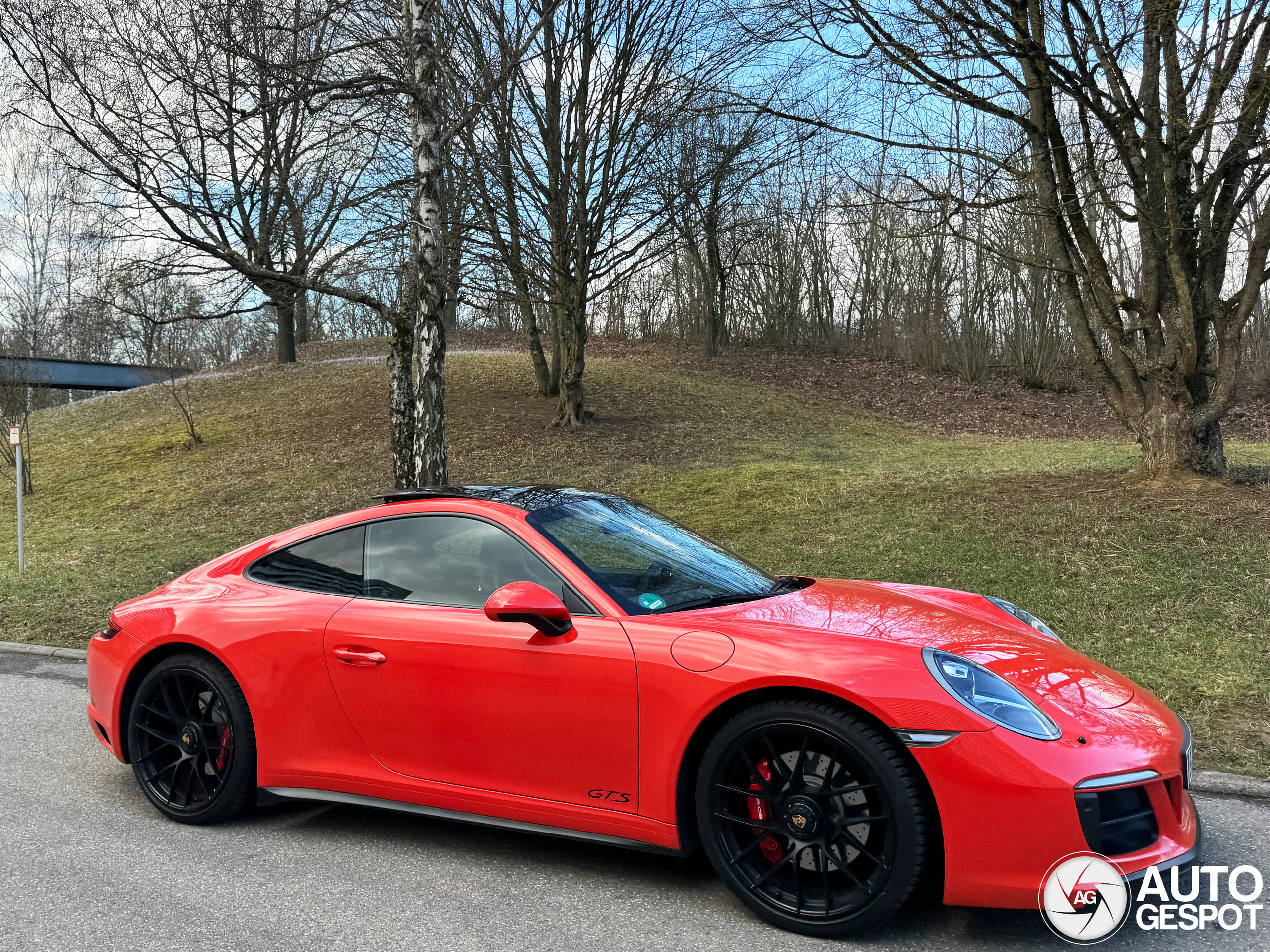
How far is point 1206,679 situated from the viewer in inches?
227

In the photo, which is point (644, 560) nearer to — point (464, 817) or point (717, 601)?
point (717, 601)

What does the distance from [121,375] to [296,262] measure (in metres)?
34.9

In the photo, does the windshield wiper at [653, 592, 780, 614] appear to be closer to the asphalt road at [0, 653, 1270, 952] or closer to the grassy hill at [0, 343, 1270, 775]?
the asphalt road at [0, 653, 1270, 952]

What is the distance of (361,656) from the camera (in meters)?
3.69

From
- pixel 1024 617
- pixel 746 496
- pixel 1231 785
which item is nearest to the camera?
pixel 1024 617

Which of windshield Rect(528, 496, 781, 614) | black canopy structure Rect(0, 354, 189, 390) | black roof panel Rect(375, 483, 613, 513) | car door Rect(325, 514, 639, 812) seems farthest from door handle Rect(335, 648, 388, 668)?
black canopy structure Rect(0, 354, 189, 390)

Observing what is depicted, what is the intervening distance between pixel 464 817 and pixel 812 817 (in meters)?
1.38

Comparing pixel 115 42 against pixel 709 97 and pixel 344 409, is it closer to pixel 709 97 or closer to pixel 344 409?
pixel 709 97

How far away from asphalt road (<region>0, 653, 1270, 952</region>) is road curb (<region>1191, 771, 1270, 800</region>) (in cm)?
12

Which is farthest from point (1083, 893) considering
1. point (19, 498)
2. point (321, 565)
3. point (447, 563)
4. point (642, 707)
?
point (19, 498)

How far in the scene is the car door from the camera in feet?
10.7

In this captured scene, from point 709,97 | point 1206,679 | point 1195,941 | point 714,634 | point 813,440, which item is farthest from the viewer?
point 813,440

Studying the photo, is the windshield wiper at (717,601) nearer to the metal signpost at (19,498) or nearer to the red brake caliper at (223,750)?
the red brake caliper at (223,750)

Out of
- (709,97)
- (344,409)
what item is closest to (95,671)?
(709,97)
